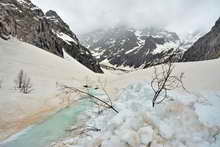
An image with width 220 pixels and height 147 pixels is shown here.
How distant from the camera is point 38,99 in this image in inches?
583

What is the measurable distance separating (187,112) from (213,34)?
11275 centimetres

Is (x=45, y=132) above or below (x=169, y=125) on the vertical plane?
below

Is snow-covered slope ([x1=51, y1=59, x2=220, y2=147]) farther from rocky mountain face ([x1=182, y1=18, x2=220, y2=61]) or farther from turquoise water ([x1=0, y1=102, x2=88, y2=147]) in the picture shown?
rocky mountain face ([x1=182, y1=18, x2=220, y2=61])

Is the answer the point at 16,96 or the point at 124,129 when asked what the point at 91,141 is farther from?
the point at 16,96

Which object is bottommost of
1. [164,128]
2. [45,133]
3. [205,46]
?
[45,133]

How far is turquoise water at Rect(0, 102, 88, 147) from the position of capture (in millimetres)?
7779

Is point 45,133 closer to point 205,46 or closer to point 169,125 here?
point 169,125

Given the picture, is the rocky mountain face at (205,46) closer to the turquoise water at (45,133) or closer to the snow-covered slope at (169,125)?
the turquoise water at (45,133)

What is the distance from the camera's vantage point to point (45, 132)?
896 cm

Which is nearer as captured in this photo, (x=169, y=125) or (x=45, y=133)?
(x=169, y=125)

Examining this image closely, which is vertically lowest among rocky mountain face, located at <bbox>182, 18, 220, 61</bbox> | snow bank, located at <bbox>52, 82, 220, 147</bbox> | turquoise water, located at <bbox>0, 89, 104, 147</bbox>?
turquoise water, located at <bbox>0, 89, 104, 147</bbox>

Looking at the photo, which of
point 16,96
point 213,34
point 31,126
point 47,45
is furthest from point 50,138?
point 213,34

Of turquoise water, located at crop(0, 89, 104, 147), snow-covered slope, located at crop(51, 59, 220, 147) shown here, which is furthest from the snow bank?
turquoise water, located at crop(0, 89, 104, 147)

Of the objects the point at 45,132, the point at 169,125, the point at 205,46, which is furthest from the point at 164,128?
the point at 205,46
